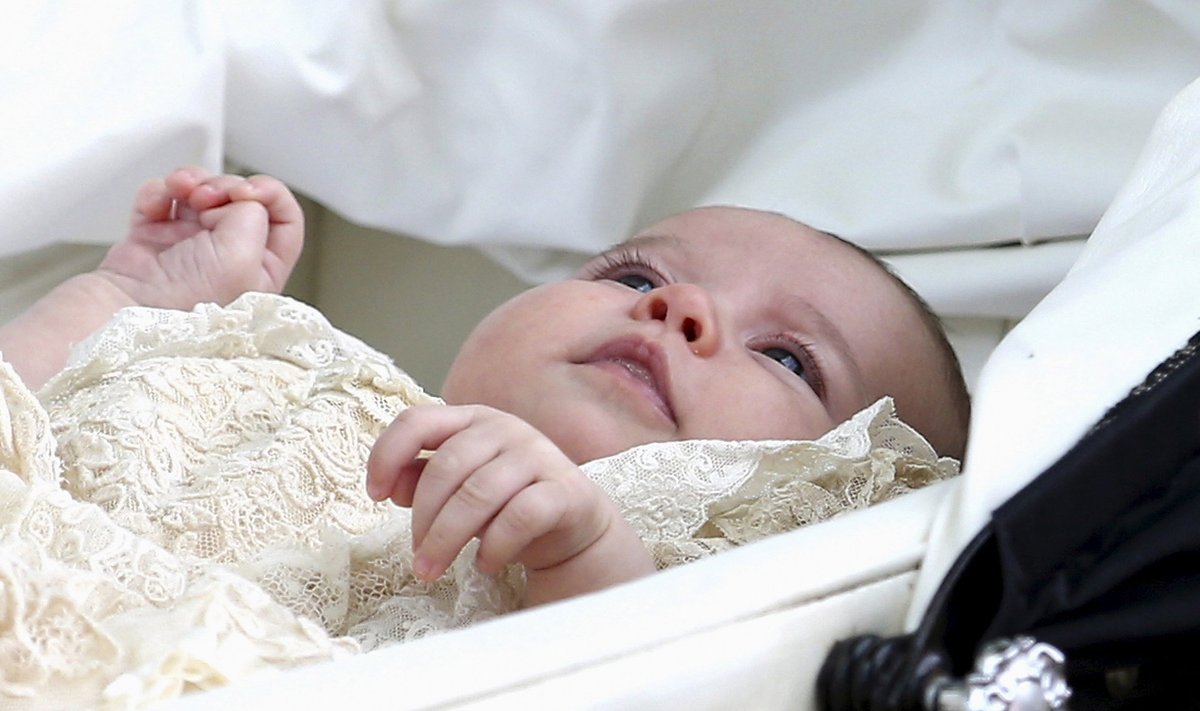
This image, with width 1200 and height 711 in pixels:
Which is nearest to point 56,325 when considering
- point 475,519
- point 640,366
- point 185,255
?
point 185,255

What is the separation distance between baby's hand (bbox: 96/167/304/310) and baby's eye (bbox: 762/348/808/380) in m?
0.40

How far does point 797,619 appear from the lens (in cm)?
49

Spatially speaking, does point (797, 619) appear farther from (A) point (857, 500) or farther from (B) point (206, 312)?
(B) point (206, 312)

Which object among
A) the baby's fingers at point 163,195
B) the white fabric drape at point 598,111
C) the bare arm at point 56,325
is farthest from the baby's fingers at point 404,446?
the white fabric drape at point 598,111

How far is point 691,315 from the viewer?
2.91 ft

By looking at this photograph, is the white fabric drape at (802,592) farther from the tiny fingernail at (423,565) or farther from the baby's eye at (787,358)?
the baby's eye at (787,358)

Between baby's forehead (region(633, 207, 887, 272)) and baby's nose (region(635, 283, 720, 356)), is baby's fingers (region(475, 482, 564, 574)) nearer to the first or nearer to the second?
baby's nose (region(635, 283, 720, 356))

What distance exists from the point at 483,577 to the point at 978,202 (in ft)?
2.14

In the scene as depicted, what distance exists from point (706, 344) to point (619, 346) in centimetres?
5

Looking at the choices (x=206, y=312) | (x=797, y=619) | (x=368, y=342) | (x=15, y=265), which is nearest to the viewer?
(x=797, y=619)

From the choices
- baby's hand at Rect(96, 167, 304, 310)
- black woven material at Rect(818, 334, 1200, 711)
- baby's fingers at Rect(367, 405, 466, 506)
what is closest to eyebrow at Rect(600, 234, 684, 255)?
baby's hand at Rect(96, 167, 304, 310)

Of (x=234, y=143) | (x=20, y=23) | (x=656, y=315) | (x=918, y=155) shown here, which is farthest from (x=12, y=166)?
(x=918, y=155)

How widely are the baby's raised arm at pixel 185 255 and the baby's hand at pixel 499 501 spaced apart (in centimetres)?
46

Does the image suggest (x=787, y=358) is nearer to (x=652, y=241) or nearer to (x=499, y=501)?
(x=652, y=241)
